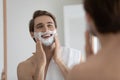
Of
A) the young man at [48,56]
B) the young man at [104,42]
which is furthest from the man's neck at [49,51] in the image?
the young man at [104,42]

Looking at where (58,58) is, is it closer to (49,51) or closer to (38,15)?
(49,51)

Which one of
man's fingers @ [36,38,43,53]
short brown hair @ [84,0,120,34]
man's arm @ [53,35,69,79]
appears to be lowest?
man's arm @ [53,35,69,79]

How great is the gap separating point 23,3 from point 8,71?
11.6 inches

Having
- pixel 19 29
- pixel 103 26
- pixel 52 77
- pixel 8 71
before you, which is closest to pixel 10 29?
pixel 19 29

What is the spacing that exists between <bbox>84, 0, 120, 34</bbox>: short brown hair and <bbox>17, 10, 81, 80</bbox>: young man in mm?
490

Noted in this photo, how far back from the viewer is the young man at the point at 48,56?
3.01ft

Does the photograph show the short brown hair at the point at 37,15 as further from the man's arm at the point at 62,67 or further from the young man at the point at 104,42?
the young man at the point at 104,42

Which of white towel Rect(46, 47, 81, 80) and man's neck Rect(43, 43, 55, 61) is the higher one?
man's neck Rect(43, 43, 55, 61)

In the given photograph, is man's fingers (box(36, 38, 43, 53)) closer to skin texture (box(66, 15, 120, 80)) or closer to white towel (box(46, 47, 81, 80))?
white towel (box(46, 47, 81, 80))

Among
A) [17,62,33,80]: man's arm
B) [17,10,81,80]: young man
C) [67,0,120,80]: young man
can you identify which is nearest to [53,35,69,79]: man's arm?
[17,10,81,80]: young man

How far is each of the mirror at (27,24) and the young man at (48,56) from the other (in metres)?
0.03

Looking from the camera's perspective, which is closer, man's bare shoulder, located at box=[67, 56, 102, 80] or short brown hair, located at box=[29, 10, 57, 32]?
man's bare shoulder, located at box=[67, 56, 102, 80]

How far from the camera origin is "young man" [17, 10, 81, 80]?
0.92 meters

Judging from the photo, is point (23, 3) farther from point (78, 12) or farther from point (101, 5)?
point (101, 5)
